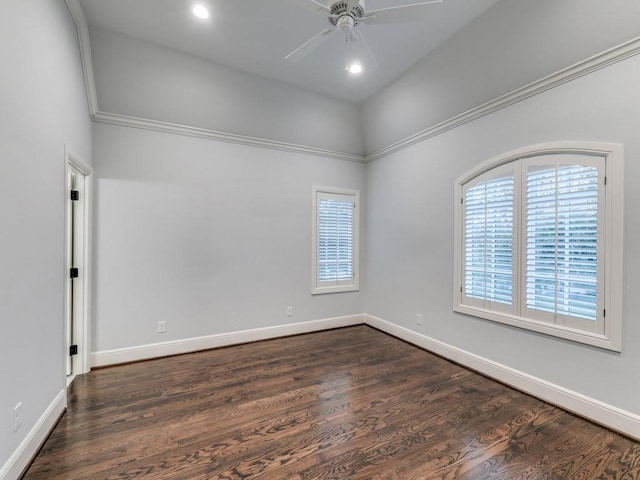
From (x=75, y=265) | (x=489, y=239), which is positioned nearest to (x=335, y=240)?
(x=489, y=239)

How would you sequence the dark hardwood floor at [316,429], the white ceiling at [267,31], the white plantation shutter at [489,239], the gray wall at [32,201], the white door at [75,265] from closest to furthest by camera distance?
the gray wall at [32,201] < the dark hardwood floor at [316,429] < the white ceiling at [267,31] < the white plantation shutter at [489,239] < the white door at [75,265]

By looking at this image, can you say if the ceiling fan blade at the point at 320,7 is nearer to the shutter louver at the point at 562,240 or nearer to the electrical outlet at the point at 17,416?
the shutter louver at the point at 562,240

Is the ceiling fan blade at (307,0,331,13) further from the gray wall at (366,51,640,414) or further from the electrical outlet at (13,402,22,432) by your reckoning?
the electrical outlet at (13,402,22,432)

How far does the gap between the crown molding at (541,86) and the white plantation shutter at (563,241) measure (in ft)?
2.27

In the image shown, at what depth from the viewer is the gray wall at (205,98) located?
10.0 feet

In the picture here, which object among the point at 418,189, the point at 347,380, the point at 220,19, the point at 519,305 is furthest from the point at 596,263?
the point at 220,19

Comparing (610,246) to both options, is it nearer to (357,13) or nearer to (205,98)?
(357,13)

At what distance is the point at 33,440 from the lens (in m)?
1.89

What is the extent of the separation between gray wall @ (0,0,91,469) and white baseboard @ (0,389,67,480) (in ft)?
0.14

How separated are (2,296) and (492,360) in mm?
3975

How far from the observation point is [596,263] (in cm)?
229

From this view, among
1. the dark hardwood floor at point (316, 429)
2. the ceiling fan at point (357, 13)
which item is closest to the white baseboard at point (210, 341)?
the dark hardwood floor at point (316, 429)

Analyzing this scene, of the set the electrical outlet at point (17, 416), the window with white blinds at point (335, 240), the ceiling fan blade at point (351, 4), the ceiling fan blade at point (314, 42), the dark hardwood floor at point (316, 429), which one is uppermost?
the ceiling fan blade at point (351, 4)

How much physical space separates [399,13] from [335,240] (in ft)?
10.2
